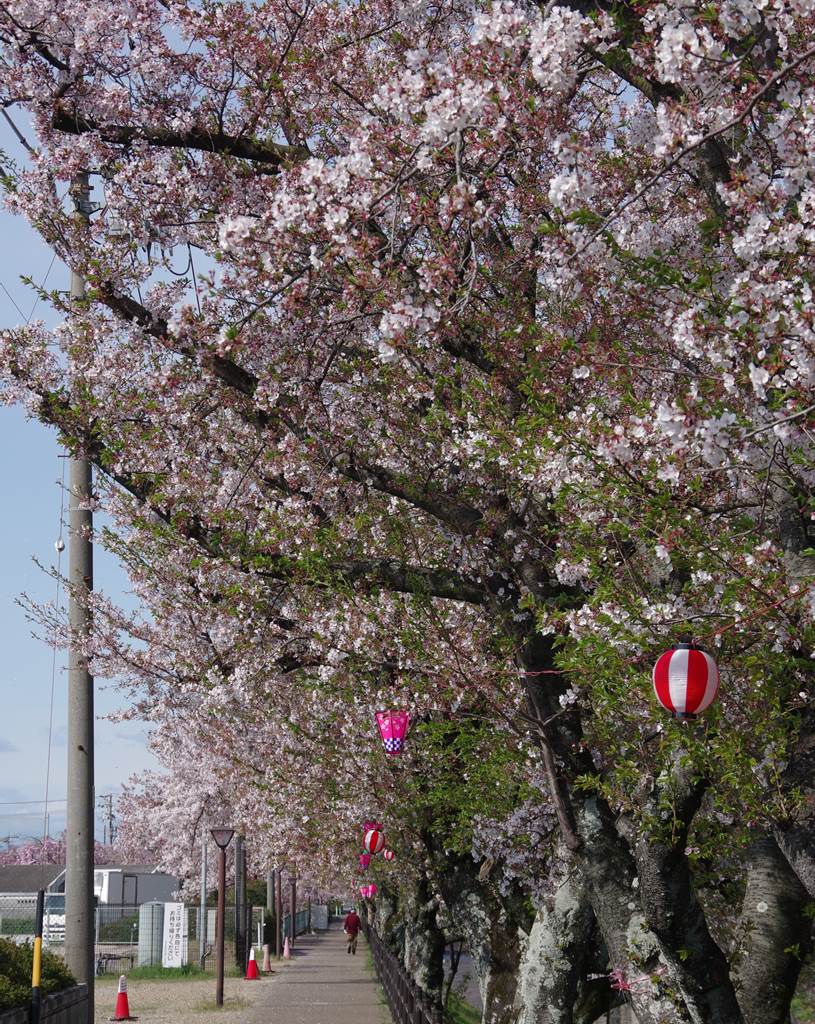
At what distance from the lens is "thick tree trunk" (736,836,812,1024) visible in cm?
767

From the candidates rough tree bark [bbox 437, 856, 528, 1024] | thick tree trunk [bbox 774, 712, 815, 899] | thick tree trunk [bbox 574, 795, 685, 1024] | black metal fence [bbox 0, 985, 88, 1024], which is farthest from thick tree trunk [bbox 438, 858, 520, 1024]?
thick tree trunk [bbox 774, 712, 815, 899]

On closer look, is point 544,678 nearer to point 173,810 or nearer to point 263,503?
point 263,503

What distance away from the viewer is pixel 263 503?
10.3 meters

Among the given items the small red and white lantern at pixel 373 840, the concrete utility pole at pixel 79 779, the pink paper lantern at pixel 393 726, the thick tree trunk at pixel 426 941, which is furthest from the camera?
the thick tree trunk at pixel 426 941

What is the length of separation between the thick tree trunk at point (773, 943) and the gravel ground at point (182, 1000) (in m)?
14.8

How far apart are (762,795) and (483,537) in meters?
2.64

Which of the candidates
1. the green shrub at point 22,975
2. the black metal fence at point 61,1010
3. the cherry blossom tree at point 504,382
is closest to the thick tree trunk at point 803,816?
the cherry blossom tree at point 504,382

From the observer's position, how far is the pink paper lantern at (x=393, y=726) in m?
11.0

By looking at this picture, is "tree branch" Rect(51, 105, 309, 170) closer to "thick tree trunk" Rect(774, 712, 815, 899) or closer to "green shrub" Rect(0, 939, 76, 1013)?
"thick tree trunk" Rect(774, 712, 815, 899)

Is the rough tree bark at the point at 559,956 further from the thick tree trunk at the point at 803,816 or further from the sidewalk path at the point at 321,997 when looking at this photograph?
the sidewalk path at the point at 321,997

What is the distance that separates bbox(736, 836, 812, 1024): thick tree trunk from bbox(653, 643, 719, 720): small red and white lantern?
8.21 ft

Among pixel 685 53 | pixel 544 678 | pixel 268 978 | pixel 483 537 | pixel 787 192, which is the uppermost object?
pixel 685 53

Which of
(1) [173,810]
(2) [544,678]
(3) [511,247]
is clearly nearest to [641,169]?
(3) [511,247]

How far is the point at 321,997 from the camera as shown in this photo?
2627 cm
